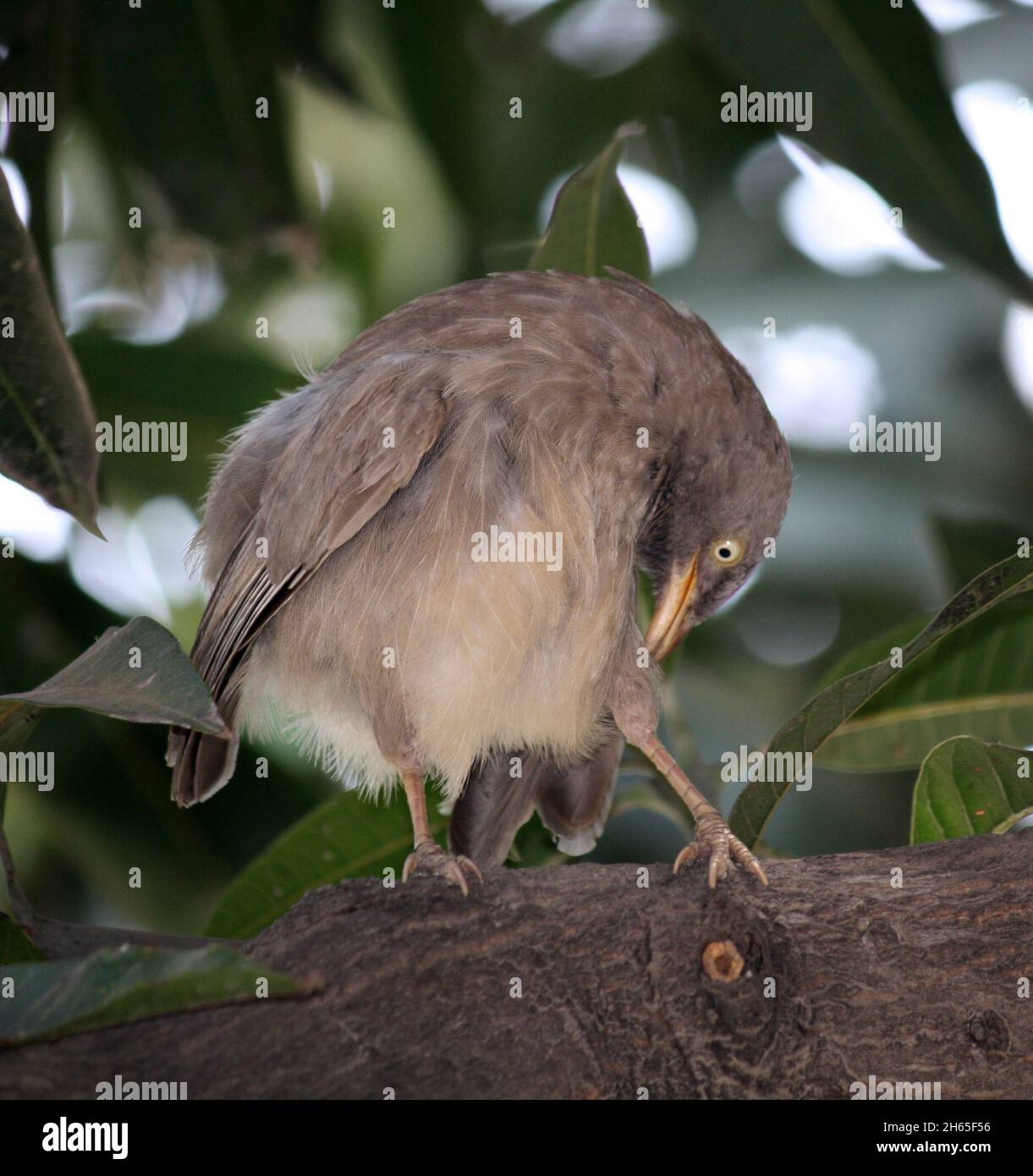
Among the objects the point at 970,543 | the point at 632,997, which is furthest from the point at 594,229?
the point at 632,997

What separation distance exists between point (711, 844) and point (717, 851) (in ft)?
0.21

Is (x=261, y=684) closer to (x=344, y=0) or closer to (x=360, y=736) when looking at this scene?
(x=360, y=736)

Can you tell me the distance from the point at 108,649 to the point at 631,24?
3056 millimetres

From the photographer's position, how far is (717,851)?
2193 mm

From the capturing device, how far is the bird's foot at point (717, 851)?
210cm

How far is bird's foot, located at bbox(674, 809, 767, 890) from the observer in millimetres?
2098

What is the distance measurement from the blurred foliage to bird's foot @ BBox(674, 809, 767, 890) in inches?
26.0

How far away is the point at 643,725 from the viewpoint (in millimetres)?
2816
